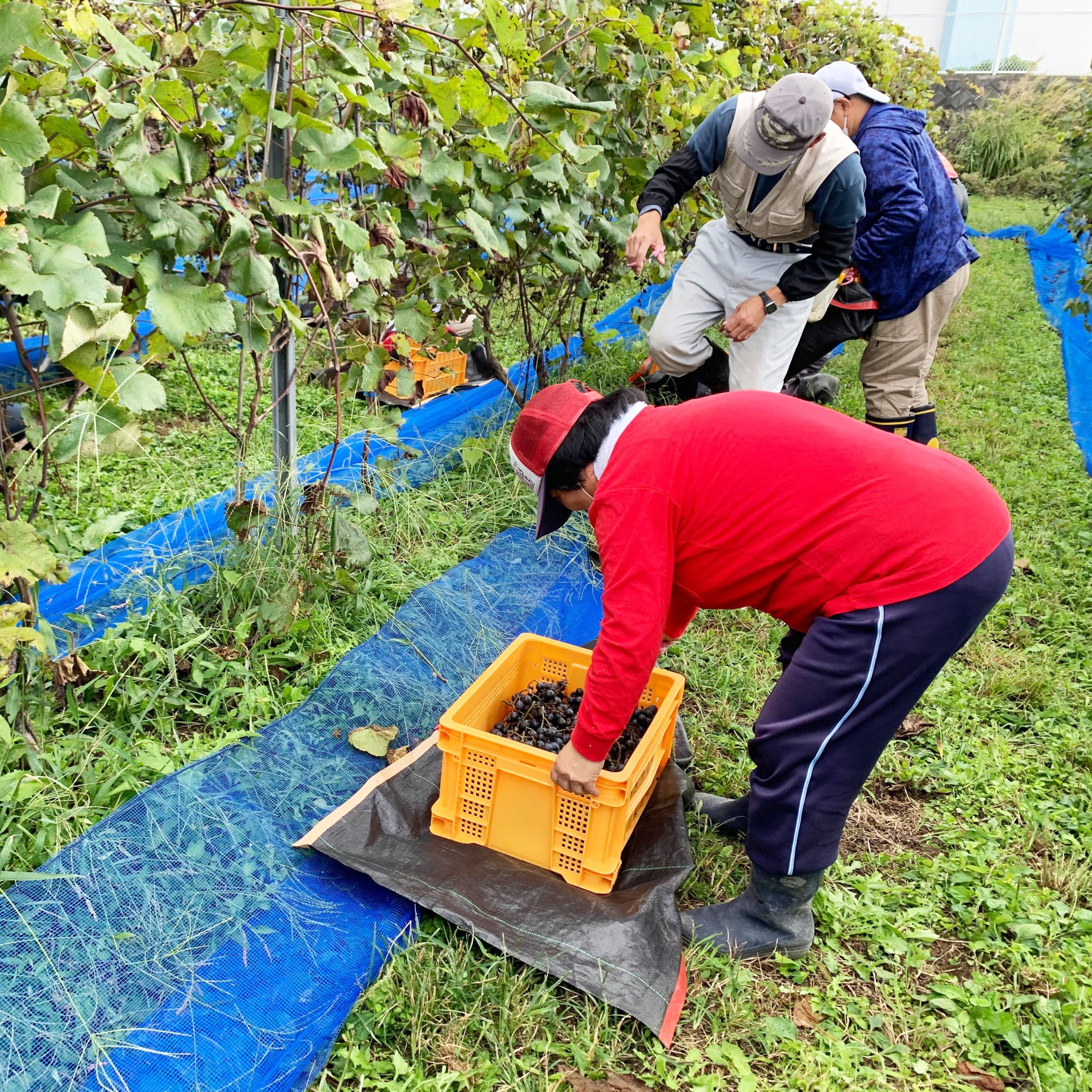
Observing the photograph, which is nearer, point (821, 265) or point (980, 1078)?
point (980, 1078)

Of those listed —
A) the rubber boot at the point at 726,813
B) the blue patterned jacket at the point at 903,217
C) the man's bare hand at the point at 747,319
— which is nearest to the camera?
the rubber boot at the point at 726,813

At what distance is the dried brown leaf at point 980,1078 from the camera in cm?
187

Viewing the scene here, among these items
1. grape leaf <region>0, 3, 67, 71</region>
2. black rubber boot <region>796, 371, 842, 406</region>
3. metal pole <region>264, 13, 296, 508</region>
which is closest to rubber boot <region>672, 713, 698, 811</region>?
metal pole <region>264, 13, 296, 508</region>

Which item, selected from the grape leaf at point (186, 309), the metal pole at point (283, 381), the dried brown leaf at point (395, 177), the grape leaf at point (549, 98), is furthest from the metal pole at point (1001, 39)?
the grape leaf at point (186, 309)

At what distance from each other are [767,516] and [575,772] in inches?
26.7

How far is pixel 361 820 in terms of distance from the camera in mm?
2164

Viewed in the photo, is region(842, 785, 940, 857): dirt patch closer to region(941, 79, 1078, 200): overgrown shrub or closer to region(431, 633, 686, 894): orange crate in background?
region(431, 633, 686, 894): orange crate in background

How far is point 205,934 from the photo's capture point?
6.03 ft

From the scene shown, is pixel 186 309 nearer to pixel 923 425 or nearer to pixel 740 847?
pixel 740 847

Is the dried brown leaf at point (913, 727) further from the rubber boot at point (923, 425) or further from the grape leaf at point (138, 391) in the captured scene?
the grape leaf at point (138, 391)

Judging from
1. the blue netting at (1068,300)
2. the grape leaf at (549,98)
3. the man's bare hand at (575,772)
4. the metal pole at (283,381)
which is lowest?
the blue netting at (1068,300)

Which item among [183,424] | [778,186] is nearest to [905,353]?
[778,186]

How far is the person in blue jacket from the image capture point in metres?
3.51

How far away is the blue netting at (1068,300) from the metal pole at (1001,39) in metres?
13.1
